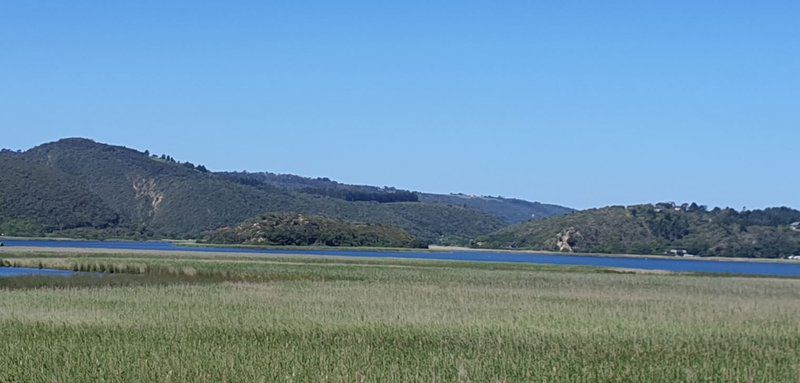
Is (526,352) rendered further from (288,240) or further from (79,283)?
(288,240)

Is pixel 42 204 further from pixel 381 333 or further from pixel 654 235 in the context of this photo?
pixel 381 333

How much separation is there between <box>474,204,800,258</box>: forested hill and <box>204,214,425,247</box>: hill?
28465 millimetres

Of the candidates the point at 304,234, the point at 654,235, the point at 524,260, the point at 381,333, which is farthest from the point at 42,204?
the point at 381,333

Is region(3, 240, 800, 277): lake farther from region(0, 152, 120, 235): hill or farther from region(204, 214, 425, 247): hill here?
region(0, 152, 120, 235): hill

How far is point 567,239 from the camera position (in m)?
177

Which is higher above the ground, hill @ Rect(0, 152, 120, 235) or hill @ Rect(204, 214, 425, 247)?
hill @ Rect(0, 152, 120, 235)

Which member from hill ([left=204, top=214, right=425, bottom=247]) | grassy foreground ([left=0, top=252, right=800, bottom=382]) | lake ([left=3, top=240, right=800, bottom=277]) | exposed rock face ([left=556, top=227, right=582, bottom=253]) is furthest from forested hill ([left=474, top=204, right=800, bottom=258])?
grassy foreground ([left=0, top=252, right=800, bottom=382])

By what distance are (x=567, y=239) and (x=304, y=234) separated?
4463 centimetres

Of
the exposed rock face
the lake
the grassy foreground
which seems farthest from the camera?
the exposed rock face

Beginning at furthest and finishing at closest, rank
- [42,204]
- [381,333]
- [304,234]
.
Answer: [42,204]
[304,234]
[381,333]

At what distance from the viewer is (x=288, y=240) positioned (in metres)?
156

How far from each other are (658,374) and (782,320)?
1411cm

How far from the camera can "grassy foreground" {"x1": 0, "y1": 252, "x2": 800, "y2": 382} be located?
791 inches

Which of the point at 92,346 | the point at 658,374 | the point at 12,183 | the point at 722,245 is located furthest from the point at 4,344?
the point at 12,183
